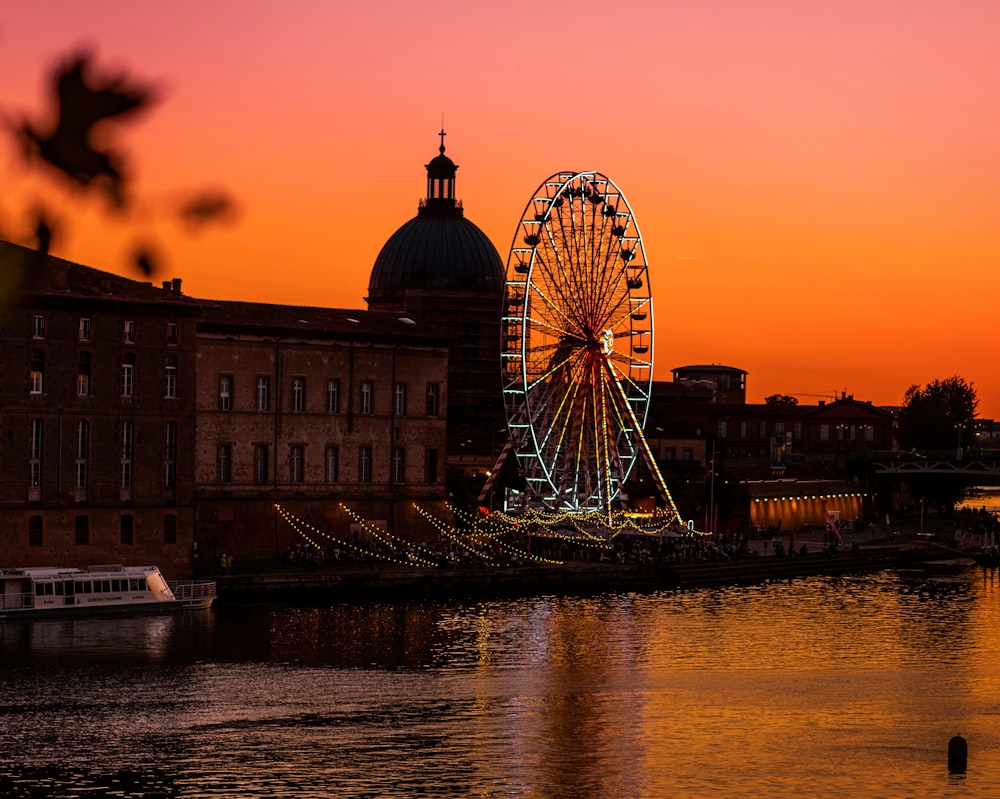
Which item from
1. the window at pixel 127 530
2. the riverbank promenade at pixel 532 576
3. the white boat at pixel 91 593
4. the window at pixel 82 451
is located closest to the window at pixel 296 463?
the riverbank promenade at pixel 532 576

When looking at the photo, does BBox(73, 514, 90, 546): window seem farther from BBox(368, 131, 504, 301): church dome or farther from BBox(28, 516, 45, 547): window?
BBox(368, 131, 504, 301): church dome

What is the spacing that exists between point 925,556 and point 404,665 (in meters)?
67.7

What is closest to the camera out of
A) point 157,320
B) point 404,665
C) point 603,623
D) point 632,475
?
point 404,665

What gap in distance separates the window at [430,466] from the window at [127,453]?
2114 centimetres

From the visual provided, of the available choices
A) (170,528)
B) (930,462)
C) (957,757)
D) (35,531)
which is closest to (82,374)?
(35,531)

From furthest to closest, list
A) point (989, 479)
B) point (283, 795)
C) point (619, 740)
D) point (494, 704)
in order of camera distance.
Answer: point (989, 479) < point (494, 704) < point (619, 740) < point (283, 795)

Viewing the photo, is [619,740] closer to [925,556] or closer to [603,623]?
[603,623]

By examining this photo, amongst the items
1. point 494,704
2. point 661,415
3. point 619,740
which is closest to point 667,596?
point 494,704

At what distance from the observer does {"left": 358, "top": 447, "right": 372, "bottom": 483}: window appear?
96.6m

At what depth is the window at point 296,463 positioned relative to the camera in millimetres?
93562

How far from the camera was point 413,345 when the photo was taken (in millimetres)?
99125

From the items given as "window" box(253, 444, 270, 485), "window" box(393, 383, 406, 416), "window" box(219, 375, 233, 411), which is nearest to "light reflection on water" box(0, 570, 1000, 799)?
"window" box(253, 444, 270, 485)

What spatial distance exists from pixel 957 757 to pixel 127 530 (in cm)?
4938

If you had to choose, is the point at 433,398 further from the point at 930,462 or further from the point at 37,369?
the point at 930,462
